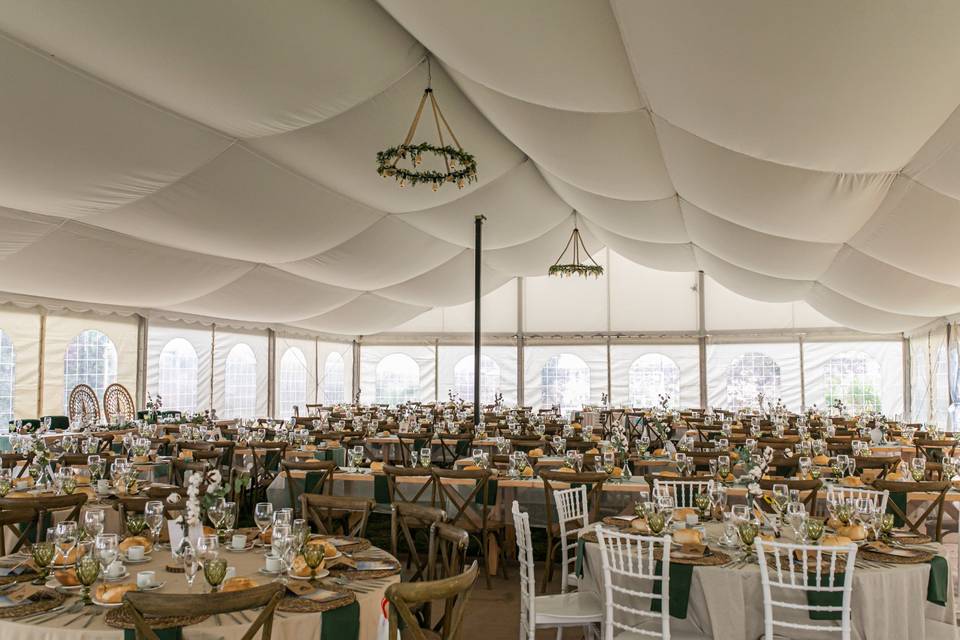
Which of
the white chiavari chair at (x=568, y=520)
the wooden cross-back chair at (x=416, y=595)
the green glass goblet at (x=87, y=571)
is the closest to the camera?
the wooden cross-back chair at (x=416, y=595)

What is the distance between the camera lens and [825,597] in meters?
3.65

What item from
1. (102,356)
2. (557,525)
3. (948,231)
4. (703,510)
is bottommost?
(557,525)

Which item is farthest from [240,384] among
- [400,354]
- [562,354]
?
[562,354]

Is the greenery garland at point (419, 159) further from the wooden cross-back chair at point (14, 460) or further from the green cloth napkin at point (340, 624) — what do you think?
the green cloth napkin at point (340, 624)

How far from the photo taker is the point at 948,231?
25.9 feet

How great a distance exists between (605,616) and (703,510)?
4.59 ft

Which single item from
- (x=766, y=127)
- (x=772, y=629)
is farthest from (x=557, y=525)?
(x=766, y=127)

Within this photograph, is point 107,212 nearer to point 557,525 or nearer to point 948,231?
point 557,525

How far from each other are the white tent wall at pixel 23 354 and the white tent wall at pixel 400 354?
11099 mm

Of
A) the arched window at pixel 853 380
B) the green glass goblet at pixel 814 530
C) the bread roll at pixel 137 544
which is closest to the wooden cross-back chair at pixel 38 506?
the bread roll at pixel 137 544

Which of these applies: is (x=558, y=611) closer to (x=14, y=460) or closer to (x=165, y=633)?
(x=165, y=633)

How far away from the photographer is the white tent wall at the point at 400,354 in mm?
22203

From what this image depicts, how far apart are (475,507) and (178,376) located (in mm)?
11103

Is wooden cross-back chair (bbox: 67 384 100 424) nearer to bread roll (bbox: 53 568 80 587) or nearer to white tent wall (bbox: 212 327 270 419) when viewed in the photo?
white tent wall (bbox: 212 327 270 419)
